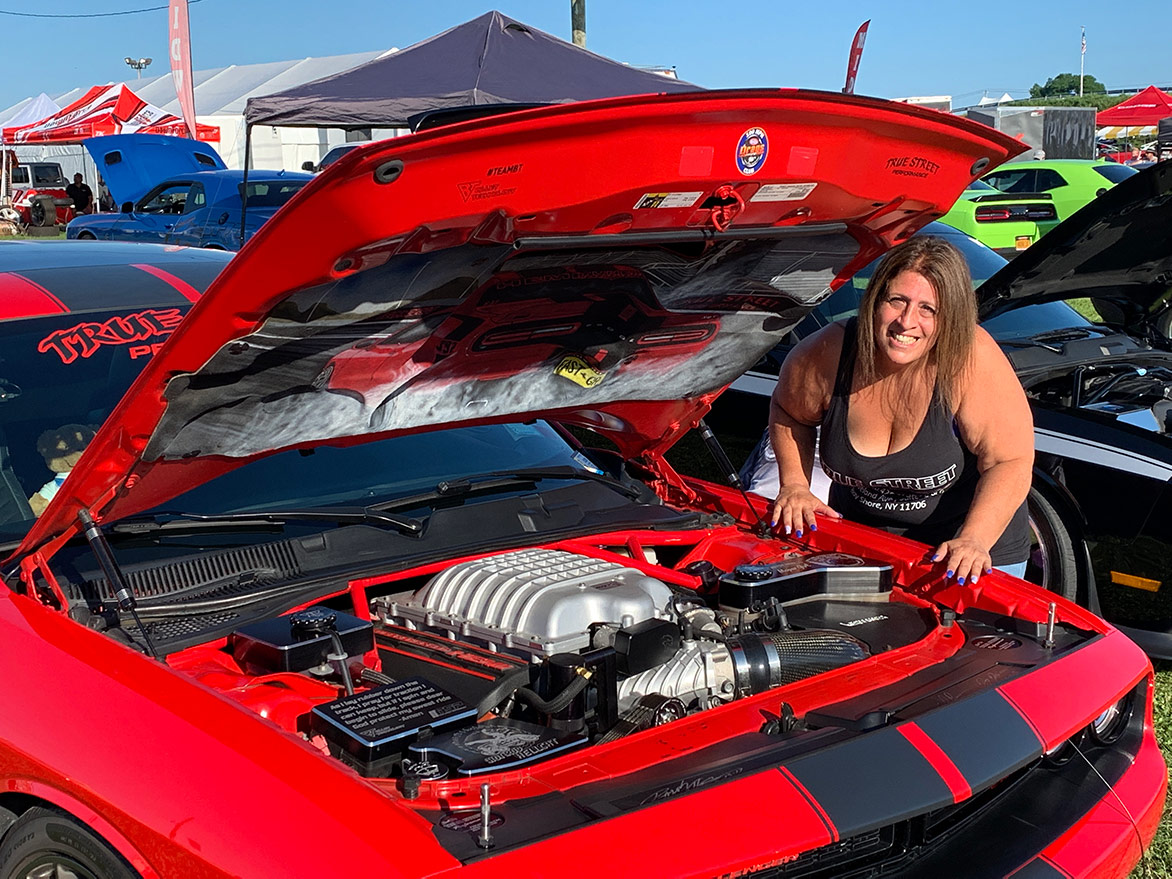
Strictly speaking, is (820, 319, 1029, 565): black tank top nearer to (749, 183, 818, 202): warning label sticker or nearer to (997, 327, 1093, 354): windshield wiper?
(749, 183, 818, 202): warning label sticker

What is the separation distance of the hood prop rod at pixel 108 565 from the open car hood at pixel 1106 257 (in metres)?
3.65

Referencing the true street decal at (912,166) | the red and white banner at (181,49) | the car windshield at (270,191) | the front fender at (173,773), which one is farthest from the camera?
the red and white banner at (181,49)

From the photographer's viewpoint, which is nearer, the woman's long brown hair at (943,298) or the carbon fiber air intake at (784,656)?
the carbon fiber air intake at (784,656)

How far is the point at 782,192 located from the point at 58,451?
5.91ft

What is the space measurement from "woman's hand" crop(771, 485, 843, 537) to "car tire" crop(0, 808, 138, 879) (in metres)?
2.02

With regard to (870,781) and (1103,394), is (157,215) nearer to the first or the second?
(1103,394)

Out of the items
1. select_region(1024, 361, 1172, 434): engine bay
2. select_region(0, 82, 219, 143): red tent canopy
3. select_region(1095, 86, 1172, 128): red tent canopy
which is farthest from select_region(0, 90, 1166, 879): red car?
select_region(1095, 86, 1172, 128): red tent canopy

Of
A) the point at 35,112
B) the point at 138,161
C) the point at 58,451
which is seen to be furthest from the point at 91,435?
the point at 35,112

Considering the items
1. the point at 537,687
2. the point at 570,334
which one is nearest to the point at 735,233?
the point at 570,334

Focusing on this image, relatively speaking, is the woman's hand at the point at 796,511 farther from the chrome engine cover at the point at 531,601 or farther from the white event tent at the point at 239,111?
the white event tent at the point at 239,111

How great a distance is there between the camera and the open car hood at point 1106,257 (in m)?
4.53

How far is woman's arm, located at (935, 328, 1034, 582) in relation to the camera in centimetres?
321

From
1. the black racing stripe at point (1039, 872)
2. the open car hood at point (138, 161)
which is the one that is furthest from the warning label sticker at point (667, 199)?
the open car hood at point (138, 161)

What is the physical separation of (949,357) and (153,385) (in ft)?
6.71
